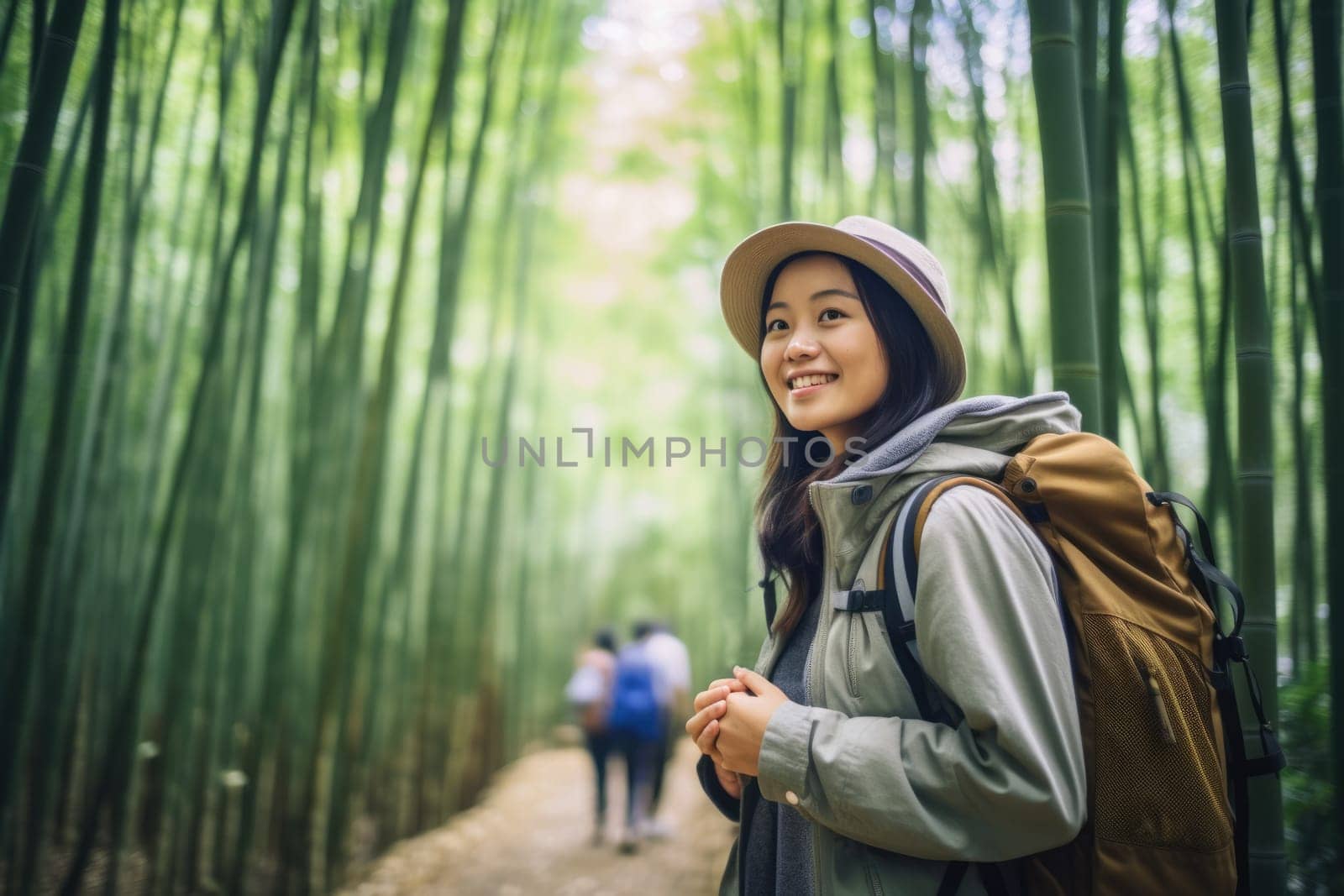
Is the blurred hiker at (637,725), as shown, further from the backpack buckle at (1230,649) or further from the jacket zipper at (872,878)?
the backpack buckle at (1230,649)

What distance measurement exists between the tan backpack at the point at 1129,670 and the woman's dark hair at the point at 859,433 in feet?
0.57

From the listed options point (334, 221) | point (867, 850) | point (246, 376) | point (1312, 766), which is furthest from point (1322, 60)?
point (334, 221)

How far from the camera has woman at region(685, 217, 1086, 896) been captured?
76 centimetres

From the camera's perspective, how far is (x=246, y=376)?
327 centimetres

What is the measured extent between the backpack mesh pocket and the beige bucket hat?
40cm

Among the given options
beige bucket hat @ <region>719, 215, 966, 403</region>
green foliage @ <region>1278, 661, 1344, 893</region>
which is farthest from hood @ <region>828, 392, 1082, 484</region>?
green foliage @ <region>1278, 661, 1344, 893</region>

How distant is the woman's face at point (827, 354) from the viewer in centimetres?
102

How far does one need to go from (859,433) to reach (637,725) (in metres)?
3.96

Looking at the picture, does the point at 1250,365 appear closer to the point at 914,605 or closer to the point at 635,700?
the point at 914,605

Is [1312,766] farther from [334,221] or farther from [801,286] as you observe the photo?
[334,221]

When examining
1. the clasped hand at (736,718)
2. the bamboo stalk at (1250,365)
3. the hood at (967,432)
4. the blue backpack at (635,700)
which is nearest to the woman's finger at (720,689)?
the clasped hand at (736,718)

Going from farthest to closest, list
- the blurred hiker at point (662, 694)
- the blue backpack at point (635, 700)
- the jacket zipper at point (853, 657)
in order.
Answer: the blurred hiker at point (662, 694) → the blue backpack at point (635, 700) → the jacket zipper at point (853, 657)

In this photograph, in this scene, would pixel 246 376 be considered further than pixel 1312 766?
Yes

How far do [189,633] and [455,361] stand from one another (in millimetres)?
4392
